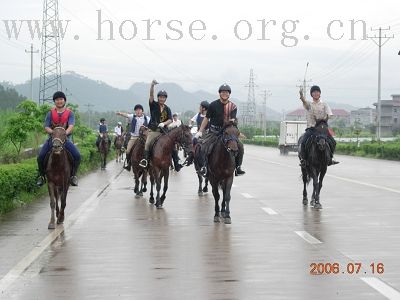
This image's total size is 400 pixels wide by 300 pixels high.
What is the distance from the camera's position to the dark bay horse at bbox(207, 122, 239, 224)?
14.5 metres

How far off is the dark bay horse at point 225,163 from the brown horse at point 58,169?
100 inches

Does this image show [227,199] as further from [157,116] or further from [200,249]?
[157,116]

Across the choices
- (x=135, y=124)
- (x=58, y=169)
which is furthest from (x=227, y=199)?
(x=135, y=124)

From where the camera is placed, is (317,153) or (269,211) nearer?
(269,211)

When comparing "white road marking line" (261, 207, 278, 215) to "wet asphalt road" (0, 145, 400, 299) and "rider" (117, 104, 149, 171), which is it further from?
"rider" (117, 104, 149, 171)

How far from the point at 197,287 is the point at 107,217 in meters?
7.35

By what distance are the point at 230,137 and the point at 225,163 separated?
0.60 metres

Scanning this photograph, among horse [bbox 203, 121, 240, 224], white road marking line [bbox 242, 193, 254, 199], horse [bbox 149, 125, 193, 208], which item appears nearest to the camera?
horse [bbox 203, 121, 240, 224]

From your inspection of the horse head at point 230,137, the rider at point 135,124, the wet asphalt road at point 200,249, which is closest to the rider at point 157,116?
the wet asphalt road at point 200,249

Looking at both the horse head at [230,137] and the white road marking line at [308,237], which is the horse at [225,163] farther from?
the white road marking line at [308,237]

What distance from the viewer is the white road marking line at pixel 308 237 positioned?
1194cm

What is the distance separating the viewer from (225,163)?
1489cm

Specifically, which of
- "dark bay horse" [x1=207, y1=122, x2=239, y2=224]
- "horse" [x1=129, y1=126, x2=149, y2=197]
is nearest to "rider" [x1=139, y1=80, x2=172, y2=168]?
"horse" [x1=129, y1=126, x2=149, y2=197]

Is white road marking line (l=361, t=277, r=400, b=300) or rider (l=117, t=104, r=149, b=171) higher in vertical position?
rider (l=117, t=104, r=149, b=171)
